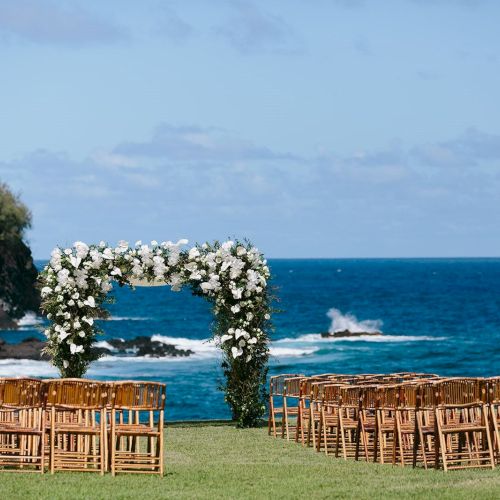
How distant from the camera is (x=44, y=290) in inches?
940

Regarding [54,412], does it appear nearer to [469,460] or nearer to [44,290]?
[469,460]

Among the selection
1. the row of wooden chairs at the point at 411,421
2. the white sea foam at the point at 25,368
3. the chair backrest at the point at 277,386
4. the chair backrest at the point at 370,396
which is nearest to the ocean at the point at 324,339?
the white sea foam at the point at 25,368

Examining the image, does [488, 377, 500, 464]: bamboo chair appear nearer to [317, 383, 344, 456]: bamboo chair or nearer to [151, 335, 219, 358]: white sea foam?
[317, 383, 344, 456]: bamboo chair

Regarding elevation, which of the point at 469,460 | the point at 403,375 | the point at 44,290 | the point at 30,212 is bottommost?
the point at 469,460

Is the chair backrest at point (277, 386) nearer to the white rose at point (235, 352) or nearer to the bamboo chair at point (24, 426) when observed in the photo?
the white rose at point (235, 352)

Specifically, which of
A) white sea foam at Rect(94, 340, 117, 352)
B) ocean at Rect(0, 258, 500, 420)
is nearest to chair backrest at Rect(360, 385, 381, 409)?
ocean at Rect(0, 258, 500, 420)

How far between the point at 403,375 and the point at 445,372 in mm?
42659

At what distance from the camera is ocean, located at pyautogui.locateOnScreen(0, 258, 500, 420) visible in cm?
5588

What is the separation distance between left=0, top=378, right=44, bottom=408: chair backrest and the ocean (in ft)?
32.4

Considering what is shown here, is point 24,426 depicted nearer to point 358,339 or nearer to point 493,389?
point 493,389

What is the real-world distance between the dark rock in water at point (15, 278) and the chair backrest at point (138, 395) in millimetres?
77938

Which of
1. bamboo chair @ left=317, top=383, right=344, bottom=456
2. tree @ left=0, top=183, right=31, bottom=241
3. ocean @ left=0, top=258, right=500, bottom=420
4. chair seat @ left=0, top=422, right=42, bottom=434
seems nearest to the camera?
chair seat @ left=0, top=422, right=42, bottom=434

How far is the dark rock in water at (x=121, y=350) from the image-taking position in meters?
63.8

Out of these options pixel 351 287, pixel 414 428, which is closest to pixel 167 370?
pixel 414 428
